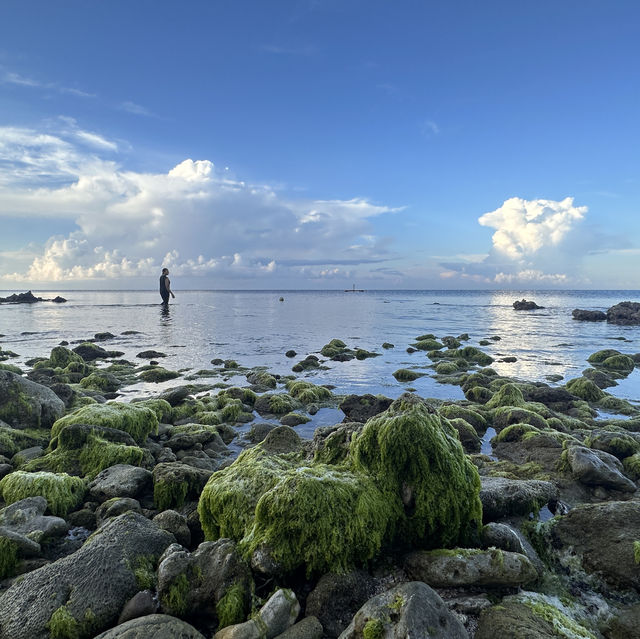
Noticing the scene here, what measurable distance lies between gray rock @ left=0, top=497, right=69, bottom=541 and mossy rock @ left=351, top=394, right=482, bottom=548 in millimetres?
4061

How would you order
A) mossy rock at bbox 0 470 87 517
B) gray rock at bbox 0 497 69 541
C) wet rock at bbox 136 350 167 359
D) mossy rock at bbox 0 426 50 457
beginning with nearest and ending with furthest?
gray rock at bbox 0 497 69 541 → mossy rock at bbox 0 470 87 517 → mossy rock at bbox 0 426 50 457 → wet rock at bbox 136 350 167 359

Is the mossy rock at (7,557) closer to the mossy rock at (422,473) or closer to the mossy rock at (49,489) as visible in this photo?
the mossy rock at (49,489)

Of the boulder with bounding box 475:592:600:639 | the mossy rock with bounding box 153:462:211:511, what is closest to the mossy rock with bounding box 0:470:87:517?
the mossy rock with bounding box 153:462:211:511

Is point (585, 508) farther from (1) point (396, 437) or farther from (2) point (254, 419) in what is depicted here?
(2) point (254, 419)

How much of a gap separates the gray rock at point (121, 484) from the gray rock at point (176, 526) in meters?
1.58

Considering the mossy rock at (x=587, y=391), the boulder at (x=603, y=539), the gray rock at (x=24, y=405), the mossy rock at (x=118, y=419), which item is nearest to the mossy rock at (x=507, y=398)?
the mossy rock at (x=587, y=391)

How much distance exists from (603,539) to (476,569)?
190 centimetres

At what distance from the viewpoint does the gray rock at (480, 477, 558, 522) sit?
18.0 feet

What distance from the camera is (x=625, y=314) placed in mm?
56250

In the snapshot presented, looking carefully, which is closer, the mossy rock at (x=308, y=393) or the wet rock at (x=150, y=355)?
the mossy rock at (x=308, y=393)

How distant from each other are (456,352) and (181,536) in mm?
22175

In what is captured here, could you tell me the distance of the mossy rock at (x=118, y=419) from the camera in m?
9.16

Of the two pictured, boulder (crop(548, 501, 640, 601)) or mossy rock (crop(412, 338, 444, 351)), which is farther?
mossy rock (crop(412, 338, 444, 351))

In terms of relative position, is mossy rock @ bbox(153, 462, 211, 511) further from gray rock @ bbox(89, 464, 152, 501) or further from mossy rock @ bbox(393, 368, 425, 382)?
mossy rock @ bbox(393, 368, 425, 382)
